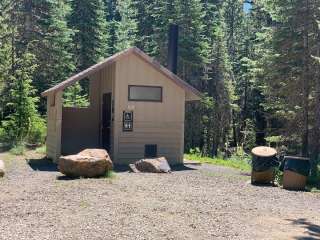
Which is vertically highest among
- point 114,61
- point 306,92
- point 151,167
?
point 114,61

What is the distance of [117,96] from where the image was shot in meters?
16.6

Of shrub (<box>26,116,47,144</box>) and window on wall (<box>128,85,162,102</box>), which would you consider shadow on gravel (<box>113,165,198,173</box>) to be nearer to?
window on wall (<box>128,85,162,102</box>)

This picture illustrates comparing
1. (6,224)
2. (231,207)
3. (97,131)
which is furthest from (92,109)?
(6,224)

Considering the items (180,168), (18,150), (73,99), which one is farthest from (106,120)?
(73,99)

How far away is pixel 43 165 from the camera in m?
15.8

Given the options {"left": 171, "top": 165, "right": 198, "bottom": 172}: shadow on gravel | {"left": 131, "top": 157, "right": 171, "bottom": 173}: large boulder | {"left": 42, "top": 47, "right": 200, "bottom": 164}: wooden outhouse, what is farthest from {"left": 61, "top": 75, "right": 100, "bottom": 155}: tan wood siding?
{"left": 131, "top": 157, "right": 171, "bottom": 173}: large boulder

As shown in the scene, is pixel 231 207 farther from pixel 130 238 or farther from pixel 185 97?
pixel 185 97

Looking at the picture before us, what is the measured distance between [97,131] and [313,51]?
8550 mm

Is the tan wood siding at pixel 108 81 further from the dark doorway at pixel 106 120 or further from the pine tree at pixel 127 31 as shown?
the pine tree at pixel 127 31

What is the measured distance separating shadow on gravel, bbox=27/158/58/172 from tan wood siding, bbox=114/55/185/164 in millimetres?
2223

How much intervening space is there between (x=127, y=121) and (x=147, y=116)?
0.74m

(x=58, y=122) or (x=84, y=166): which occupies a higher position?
(x=58, y=122)

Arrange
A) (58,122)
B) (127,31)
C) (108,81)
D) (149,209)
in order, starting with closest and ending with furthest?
(149,209) < (58,122) < (108,81) < (127,31)

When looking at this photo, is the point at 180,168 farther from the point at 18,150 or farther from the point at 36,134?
the point at 36,134
